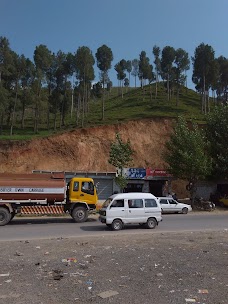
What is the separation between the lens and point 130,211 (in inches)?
752

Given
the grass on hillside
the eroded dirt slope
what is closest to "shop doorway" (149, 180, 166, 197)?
the eroded dirt slope

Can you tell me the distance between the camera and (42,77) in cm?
5953

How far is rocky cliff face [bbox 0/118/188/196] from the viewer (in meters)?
45.1

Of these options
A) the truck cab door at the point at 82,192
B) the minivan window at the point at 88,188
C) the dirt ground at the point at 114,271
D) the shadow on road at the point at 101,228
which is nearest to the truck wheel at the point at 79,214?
the truck cab door at the point at 82,192

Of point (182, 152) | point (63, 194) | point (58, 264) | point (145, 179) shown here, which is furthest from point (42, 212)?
point (145, 179)

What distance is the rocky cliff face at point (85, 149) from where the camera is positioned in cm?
4512

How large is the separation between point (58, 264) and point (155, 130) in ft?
143

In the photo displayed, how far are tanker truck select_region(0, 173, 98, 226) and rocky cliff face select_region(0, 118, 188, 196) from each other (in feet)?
74.7

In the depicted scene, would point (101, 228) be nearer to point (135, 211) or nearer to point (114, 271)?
point (135, 211)

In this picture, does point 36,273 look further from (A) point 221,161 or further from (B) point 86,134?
(B) point 86,134

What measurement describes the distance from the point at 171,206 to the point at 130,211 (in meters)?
11.3

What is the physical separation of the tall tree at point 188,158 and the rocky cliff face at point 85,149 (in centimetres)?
1248

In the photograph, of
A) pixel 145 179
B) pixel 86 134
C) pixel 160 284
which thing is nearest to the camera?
pixel 160 284

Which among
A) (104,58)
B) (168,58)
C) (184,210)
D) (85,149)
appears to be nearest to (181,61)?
(168,58)
